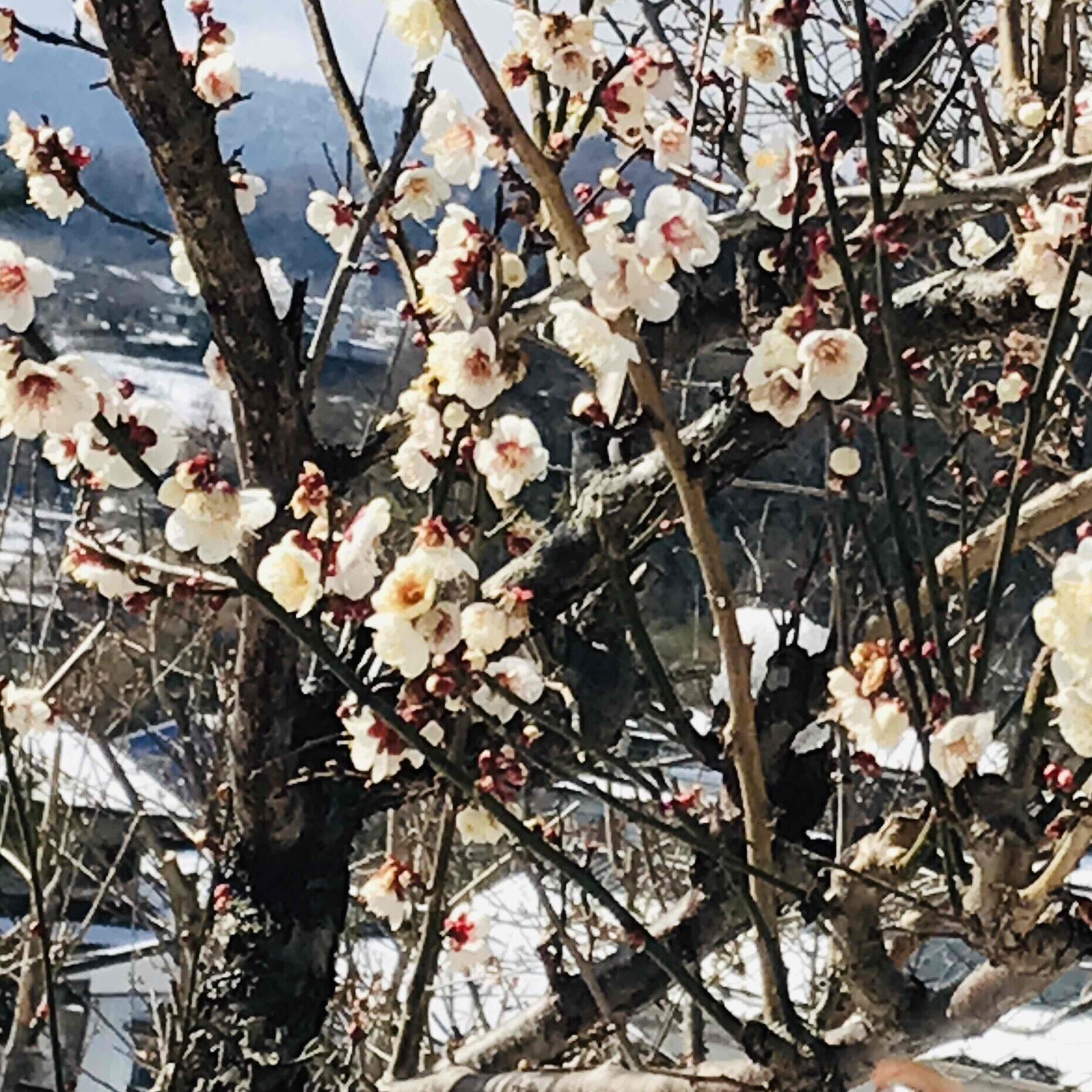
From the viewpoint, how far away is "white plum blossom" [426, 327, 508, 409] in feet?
3.00

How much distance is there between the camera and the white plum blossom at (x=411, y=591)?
2.79ft

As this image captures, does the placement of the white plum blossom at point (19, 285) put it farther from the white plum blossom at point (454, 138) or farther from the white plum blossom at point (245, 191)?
the white plum blossom at point (245, 191)

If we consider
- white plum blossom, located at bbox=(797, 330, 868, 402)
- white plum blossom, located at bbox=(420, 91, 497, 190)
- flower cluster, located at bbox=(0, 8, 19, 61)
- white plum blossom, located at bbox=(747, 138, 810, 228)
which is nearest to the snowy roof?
flower cluster, located at bbox=(0, 8, 19, 61)

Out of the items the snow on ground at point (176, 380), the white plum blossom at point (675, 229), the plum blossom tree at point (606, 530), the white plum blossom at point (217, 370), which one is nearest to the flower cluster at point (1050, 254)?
the plum blossom tree at point (606, 530)

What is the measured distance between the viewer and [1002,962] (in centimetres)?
85

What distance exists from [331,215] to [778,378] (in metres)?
0.86

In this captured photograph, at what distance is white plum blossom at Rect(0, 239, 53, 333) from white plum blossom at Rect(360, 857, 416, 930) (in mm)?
660

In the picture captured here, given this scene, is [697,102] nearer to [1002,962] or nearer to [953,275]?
[953,275]

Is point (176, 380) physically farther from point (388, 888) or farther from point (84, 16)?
point (388, 888)

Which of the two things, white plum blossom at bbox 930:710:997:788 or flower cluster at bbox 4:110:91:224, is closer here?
white plum blossom at bbox 930:710:997:788

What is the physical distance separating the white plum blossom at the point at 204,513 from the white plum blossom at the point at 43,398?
0.31 feet

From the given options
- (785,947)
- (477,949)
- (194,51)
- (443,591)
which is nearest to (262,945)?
(477,949)

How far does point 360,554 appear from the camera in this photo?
909mm

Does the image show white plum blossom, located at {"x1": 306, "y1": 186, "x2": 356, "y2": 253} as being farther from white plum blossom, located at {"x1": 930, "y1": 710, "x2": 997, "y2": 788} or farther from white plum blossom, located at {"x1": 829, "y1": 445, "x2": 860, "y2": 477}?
white plum blossom, located at {"x1": 930, "y1": 710, "x2": 997, "y2": 788}
